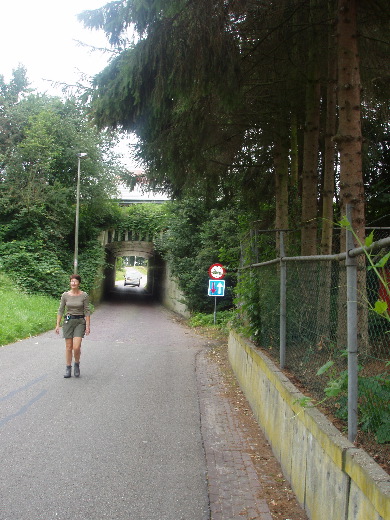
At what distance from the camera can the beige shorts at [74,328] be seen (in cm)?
884

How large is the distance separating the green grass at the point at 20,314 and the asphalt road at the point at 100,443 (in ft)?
12.9

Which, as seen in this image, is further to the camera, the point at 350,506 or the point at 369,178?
the point at 369,178

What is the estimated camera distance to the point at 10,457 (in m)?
4.77

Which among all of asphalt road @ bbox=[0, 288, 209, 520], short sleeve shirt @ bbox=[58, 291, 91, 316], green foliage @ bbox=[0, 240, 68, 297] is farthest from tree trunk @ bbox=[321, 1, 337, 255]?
green foliage @ bbox=[0, 240, 68, 297]

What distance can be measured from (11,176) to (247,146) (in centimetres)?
2100

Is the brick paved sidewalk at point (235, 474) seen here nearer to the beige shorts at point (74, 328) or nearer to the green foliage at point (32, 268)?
the beige shorts at point (74, 328)

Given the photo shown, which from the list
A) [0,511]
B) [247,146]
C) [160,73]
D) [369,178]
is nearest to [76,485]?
[0,511]

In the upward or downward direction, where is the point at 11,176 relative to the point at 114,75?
upward

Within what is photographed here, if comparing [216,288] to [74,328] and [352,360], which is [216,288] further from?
[352,360]

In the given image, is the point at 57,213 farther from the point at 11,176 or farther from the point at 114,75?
the point at 114,75

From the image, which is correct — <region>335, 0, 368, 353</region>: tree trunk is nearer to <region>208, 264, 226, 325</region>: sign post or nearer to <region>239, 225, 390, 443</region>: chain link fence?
<region>239, 225, 390, 443</region>: chain link fence

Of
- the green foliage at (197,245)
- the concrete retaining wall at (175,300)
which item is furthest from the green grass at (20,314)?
the concrete retaining wall at (175,300)

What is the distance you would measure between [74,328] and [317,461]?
610cm

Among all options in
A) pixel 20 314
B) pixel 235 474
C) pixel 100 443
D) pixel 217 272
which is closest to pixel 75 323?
pixel 100 443
